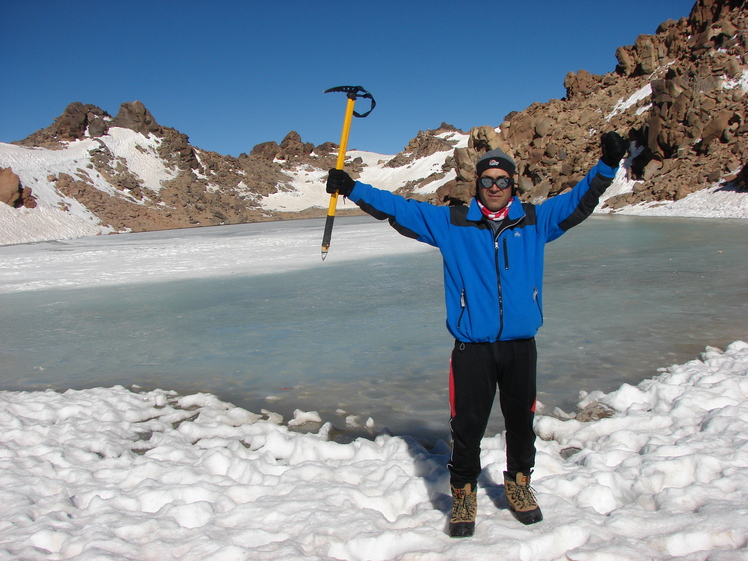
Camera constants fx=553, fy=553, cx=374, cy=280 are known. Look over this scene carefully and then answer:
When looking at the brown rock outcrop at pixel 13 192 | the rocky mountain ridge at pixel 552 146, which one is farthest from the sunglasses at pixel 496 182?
the brown rock outcrop at pixel 13 192

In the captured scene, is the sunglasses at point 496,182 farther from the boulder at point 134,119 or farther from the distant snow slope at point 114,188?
the boulder at point 134,119

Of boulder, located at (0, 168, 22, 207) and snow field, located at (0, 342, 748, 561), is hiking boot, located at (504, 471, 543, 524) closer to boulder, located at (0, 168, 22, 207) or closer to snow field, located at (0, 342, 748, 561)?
snow field, located at (0, 342, 748, 561)

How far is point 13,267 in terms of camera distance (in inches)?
711

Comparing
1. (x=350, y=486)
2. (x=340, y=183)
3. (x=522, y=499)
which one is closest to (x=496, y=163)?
(x=340, y=183)

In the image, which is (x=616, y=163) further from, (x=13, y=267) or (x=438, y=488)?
(x=13, y=267)

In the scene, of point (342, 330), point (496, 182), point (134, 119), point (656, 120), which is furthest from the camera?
point (134, 119)

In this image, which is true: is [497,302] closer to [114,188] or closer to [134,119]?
[114,188]

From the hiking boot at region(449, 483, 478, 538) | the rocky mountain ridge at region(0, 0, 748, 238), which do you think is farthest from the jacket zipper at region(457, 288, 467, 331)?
the rocky mountain ridge at region(0, 0, 748, 238)

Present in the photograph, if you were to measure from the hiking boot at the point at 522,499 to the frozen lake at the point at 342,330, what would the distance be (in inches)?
51.5

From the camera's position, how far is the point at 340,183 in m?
3.16

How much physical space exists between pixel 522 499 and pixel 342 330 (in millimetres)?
4749

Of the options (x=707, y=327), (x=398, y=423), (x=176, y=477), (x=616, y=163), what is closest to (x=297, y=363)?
(x=398, y=423)

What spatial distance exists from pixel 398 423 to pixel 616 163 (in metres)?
2.62

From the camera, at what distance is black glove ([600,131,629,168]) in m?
2.71
